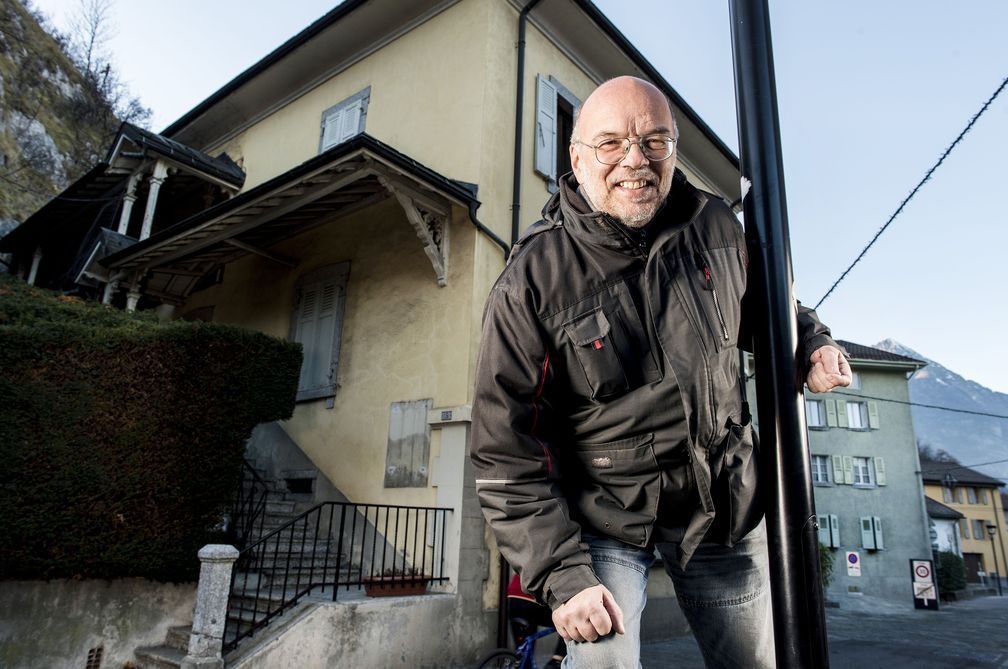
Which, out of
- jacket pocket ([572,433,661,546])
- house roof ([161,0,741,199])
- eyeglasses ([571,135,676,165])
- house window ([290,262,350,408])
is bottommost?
jacket pocket ([572,433,661,546])

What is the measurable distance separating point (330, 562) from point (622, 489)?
6.94 meters

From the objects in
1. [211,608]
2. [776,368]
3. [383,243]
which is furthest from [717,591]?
[383,243]

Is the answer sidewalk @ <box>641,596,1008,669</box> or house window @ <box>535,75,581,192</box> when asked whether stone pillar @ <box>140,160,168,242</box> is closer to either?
house window @ <box>535,75,581,192</box>

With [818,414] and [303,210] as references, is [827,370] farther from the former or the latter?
[818,414]

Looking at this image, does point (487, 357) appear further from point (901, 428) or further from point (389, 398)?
point (901, 428)

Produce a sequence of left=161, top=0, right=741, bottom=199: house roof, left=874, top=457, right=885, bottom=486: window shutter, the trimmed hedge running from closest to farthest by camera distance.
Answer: the trimmed hedge
left=161, top=0, right=741, bottom=199: house roof
left=874, top=457, right=885, bottom=486: window shutter

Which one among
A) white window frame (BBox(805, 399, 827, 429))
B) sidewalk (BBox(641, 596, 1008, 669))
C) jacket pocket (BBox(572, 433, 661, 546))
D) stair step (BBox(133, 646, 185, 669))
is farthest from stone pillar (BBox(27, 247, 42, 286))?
white window frame (BBox(805, 399, 827, 429))

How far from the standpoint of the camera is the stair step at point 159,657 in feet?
17.9

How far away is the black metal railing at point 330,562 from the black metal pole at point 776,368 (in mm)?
5144

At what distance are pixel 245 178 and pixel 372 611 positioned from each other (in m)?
9.51

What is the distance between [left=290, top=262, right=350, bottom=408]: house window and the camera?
9109mm

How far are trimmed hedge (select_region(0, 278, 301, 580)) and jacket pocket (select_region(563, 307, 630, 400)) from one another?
5.49m

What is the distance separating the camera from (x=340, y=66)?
1115cm

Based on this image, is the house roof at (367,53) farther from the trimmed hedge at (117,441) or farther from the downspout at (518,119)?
the trimmed hedge at (117,441)
